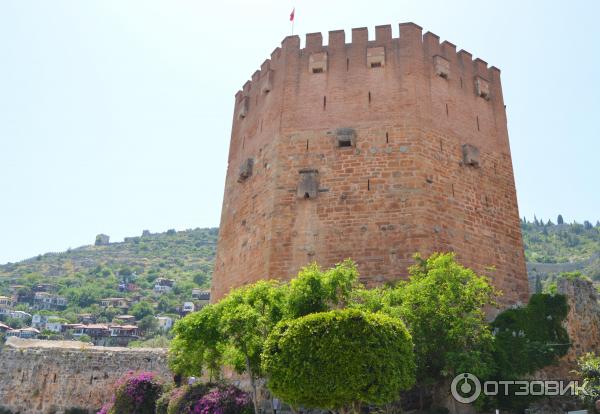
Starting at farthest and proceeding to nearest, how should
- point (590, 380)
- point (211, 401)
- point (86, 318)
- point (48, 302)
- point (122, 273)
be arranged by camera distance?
1. point (122, 273)
2. point (48, 302)
3. point (86, 318)
4. point (211, 401)
5. point (590, 380)

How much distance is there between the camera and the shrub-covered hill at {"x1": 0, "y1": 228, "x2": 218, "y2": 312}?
347 feet

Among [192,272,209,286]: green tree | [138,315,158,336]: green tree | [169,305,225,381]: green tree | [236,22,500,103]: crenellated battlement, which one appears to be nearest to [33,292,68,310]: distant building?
[138,315,158,336]: green tree

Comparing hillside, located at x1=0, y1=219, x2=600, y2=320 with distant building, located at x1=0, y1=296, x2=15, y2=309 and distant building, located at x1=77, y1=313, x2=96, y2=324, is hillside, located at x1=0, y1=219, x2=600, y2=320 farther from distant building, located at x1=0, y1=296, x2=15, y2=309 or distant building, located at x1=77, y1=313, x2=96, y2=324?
distant building, located at x1=0, y1=296, x2=15, y2=309

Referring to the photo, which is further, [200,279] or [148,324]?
[200,279]

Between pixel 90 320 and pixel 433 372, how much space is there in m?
88.9

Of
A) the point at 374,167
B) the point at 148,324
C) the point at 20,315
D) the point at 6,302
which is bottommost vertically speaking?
the point at 374,167

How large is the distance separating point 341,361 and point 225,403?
454cm

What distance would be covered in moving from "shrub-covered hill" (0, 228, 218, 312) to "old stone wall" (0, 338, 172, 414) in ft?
254

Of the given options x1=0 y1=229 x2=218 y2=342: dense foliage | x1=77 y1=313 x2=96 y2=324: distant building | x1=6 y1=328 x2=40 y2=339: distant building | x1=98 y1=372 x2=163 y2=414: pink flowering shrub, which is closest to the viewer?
x1=98 y1=372 x2=163 y2=414: pink flowering shrub

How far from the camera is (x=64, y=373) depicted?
2362 centimetres

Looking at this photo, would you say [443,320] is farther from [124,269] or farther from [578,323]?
[124,269]

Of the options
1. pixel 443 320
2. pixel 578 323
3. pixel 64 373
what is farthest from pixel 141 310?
pixel 443 320

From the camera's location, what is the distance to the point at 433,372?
12.3 metres

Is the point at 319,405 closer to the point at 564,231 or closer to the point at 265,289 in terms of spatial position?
the point at 265,289
